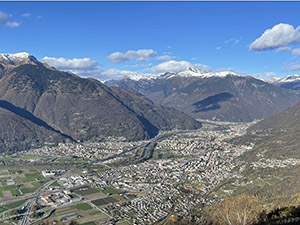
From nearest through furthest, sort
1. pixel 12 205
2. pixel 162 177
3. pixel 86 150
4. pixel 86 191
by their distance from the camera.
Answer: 1. pixel 12 205
2. pixel 86 191
3. pixel 162 177
4. pixel 86 150

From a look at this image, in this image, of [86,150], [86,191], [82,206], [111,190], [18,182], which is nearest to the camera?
[82,206]

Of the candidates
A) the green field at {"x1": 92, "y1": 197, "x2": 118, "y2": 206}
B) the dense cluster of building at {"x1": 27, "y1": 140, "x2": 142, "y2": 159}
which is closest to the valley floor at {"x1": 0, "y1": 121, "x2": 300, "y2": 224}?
the green field at {"x1": 92, "y1": 197, "x2": 118, "y2": 206}

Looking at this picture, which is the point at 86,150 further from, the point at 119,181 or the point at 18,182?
the point at 119,181

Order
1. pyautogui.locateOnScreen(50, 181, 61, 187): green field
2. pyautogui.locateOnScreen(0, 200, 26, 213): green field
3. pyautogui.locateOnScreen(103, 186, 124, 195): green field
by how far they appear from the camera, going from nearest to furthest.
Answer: pyautogui.locateOnScreen(0, 200, 26, 213): green field, pyautogui.locateOnScreen(103, 186, 124, 195): green field, pyautogui.locateOnScreen(50, 181, 61, 187): green field

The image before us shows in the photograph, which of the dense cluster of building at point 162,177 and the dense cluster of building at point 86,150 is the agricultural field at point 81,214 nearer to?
the dense cluster of building at point 162,177

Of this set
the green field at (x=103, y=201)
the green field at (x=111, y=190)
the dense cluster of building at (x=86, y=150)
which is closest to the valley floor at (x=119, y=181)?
the green field at (x=103, y=201)

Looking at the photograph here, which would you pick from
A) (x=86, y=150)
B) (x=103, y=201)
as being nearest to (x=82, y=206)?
(x=103, y=201)

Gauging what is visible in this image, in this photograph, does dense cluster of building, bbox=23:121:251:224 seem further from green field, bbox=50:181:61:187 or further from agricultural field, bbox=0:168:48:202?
agricultural field, bbox=0:168:48:202

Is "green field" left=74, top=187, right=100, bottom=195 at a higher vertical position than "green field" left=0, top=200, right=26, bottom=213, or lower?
higher

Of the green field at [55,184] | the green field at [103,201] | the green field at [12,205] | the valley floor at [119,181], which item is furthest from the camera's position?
the green field at [55,184]

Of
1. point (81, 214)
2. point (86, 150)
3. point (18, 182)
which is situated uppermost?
point (86, 150)

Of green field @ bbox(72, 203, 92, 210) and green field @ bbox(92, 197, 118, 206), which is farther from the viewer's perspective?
green field @ bbox(92, 197, 118, 206)

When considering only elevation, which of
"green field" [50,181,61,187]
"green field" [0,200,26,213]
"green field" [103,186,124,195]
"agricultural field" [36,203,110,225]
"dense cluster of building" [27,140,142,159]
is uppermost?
"dense cluster of building" [27,140,142,159]

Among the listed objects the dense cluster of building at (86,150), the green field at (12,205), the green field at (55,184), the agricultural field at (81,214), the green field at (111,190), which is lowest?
the agricultural field at (81,214)
